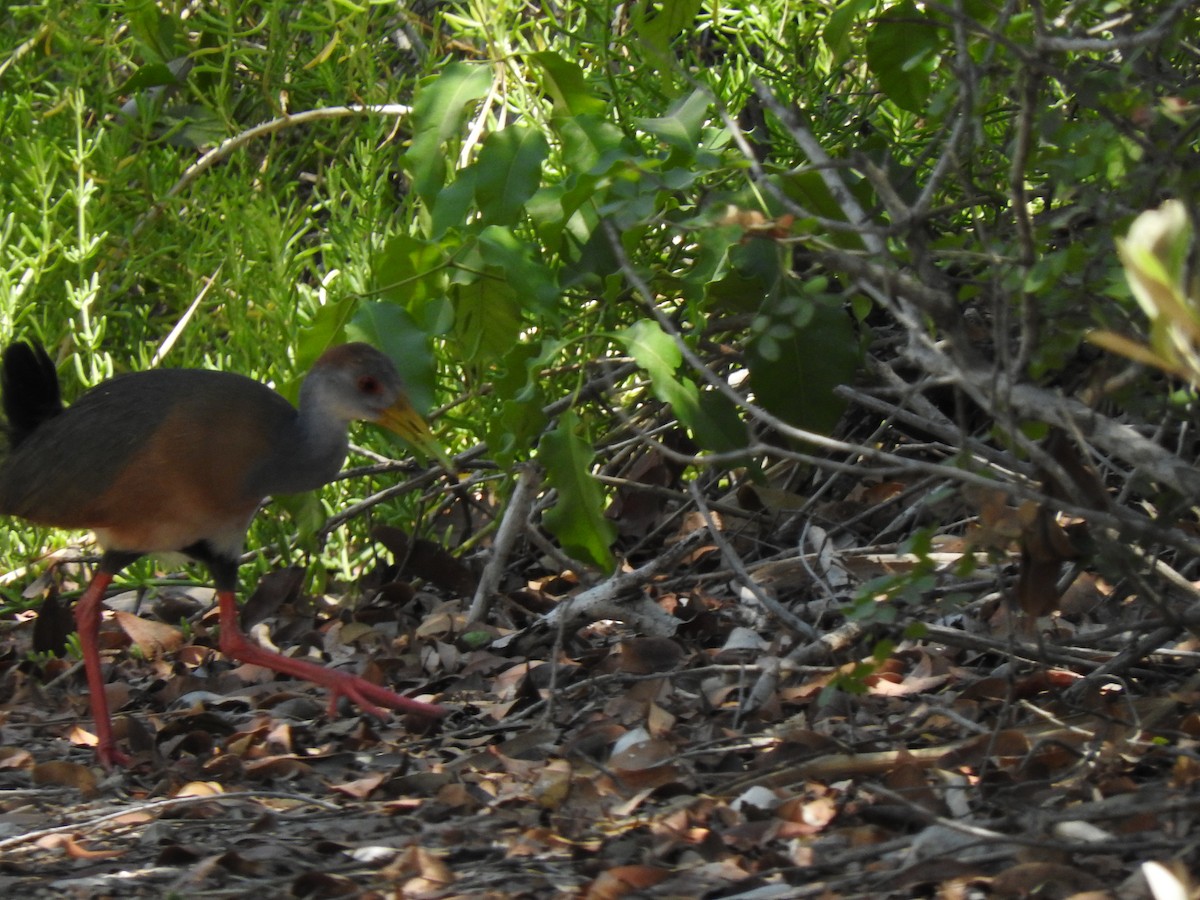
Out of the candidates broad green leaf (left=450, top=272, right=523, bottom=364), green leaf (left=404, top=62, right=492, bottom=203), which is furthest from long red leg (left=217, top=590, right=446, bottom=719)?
green leaf (left=404, top=62, right=492, bottom=203)

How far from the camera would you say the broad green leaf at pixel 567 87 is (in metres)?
3.83

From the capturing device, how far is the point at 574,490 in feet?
11.7

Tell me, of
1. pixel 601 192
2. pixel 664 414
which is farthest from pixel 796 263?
pixel 601 192

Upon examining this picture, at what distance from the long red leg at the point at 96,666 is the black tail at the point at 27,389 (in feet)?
1.97

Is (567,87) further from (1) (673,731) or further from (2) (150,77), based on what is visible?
(2) (150,77)

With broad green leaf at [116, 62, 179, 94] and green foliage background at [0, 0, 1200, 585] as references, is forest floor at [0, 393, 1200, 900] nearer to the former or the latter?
green foliage background at [0, 0, 1200, 585]

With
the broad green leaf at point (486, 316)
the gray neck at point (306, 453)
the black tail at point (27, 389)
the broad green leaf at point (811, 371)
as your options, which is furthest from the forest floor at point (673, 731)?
the broad green leaf at point (486, 316)

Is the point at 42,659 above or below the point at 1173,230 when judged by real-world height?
below

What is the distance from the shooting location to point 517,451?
12.5 feet

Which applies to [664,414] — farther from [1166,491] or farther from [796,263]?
[1166,491]

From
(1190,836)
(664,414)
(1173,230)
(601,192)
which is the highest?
(601,192)

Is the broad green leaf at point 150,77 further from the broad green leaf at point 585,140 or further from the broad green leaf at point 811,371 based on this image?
the broad green leaf at point 811,371

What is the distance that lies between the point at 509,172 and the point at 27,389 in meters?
2.10

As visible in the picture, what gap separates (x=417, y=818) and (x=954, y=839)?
4.32 ft
